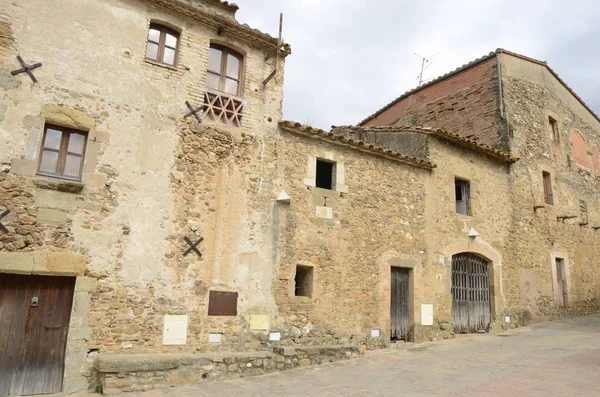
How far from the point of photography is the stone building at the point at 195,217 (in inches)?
250

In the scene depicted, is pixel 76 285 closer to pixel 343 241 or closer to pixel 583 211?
pixel 343 241

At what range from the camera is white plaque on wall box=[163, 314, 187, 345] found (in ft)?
23.1

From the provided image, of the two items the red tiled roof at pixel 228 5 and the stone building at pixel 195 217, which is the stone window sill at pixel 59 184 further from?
the red tiled roof at pixel 228 5

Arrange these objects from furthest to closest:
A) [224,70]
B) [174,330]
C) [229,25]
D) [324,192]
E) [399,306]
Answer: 1. [399,306]
2. [324,192]
3. [224,70]
4. [229,25]
5. [174,330]

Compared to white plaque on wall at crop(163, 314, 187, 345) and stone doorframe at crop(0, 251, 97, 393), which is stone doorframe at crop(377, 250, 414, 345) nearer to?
white plaque on wall at crop(163, 314, 187, 345)

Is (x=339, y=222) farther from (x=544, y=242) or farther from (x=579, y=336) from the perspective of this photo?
(x=544, y=242)


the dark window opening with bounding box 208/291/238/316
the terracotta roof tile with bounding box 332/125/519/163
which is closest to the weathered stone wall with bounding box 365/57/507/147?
the terracotta roof tile with bounding box 332/125/519/163

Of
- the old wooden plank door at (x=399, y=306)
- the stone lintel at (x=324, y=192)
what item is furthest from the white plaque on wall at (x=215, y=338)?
the old wooden plank door at (x=399, y=306)

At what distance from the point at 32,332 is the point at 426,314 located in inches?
321

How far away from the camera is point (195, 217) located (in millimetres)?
7613

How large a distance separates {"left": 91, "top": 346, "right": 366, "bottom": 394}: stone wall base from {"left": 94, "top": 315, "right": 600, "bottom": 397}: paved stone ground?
0.19 metres

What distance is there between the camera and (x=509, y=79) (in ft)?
45.9

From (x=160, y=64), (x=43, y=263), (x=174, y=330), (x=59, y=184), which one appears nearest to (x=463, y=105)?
(x=160, y=64)

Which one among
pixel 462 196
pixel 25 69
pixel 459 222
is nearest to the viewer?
pixel 25 69
